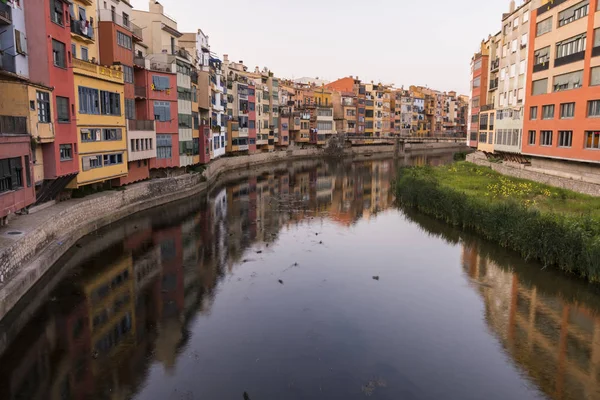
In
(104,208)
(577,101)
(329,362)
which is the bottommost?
(329,362)

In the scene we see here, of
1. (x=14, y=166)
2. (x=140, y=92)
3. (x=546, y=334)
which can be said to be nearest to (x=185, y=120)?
(x=140, y=92)

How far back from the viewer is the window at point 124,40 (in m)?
38.1

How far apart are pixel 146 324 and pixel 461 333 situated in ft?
40.0

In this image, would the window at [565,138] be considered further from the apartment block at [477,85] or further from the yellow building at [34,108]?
the yellow building at [34,108]

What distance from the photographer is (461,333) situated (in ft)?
62.1

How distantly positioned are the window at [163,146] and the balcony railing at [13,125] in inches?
816

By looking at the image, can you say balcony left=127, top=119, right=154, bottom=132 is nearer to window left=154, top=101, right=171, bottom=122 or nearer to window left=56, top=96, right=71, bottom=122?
window left=154, top=101, right=171, bottom=122

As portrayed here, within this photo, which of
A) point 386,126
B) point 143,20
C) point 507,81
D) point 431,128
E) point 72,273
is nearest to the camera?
point 72,273

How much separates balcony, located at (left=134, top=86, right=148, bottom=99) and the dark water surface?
45.2 ft

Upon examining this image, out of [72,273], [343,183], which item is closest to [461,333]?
[72,273]

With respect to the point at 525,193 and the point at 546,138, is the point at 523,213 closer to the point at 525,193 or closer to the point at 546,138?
the point at 525,193

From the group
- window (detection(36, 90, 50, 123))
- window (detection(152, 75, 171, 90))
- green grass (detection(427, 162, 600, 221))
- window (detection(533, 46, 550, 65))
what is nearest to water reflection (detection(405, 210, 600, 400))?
green grass (detection(427, 162, 600, 221))

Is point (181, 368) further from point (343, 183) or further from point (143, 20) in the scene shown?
point (343, 183)

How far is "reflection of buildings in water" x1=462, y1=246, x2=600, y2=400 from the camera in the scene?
15.4 meters
